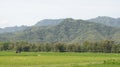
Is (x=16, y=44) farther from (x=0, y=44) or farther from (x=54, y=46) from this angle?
(x=54, y=46)

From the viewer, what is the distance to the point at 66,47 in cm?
15388

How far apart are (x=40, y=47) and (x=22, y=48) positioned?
10463 millimetres

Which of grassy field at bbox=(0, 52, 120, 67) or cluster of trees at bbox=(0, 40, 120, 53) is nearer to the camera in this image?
grassy field at bbox=(0, 52, 120, 67)

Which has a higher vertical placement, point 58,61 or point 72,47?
point 72,47

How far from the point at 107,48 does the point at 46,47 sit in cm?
3438

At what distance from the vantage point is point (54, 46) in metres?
153

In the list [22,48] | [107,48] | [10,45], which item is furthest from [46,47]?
[107,48]

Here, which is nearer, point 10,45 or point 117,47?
point 117,47

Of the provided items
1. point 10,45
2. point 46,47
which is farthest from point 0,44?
point 46,47

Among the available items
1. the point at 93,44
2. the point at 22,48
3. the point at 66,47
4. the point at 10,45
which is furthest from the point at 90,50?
the point at 10,45

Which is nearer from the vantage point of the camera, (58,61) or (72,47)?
(58,61)

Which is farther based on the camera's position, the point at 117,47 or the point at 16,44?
the point at 16,44

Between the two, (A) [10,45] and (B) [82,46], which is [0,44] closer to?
(A) [10,45]

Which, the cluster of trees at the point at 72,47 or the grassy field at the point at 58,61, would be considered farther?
the cluster of trees at the point at 72,47
